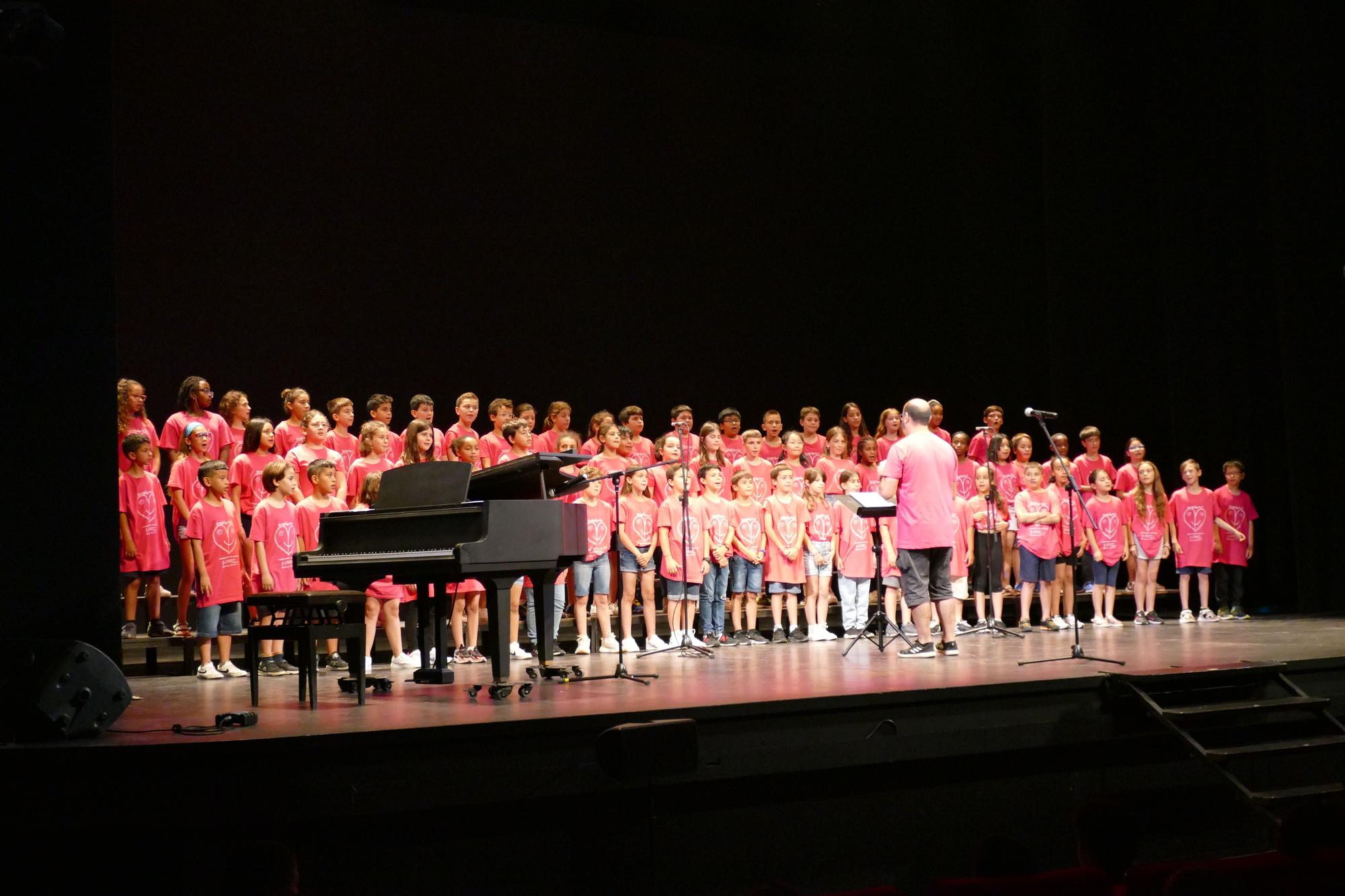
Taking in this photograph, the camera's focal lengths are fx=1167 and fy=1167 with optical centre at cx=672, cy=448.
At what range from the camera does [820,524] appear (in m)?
8.90

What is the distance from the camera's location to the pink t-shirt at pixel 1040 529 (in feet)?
29.5

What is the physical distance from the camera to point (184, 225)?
9.42m

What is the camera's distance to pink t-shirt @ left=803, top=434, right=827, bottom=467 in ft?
32.4

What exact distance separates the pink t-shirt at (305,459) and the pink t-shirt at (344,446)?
0.27m

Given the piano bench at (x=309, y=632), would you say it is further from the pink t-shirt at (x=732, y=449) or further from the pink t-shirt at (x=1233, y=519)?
the pink t-shirt at (x=1233, y=519)

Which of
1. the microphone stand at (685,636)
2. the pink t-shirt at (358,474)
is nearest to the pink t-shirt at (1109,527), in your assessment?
the microphone stand at (685,636)

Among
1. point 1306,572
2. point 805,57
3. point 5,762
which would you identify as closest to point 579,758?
point 5,762

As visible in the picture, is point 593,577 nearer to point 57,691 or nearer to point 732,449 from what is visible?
point 732,449

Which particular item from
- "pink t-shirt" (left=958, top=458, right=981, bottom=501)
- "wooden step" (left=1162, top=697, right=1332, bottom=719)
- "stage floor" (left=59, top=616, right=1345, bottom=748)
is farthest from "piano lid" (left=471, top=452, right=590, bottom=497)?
"pink t-shirt" (left=958, top=458, right=981, bottom=501)

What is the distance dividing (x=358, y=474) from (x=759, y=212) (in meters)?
5.82

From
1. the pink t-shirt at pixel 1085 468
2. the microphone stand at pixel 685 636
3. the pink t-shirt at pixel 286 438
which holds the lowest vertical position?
the microphone stand at pixel 685 636

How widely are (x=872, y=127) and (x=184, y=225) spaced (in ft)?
22.7

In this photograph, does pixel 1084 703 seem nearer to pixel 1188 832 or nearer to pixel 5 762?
pixel 1188 832

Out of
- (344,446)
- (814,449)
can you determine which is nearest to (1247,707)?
(814,449)
